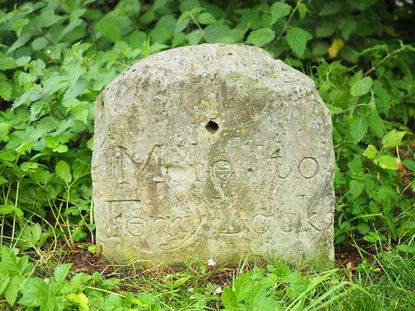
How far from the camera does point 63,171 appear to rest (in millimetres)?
2930

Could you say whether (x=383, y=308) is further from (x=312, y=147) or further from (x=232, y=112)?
(x=232, y=112)

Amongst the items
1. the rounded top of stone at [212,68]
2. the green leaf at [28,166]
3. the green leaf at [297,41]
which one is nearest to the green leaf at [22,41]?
the green leaf at [28,166]

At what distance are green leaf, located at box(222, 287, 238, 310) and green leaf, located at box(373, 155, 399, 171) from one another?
1273mm

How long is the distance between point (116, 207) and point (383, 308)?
4.66 ft

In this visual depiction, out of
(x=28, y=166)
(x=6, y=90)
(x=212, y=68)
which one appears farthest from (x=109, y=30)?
(x=212, y=68)

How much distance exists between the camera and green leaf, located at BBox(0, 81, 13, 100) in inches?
133

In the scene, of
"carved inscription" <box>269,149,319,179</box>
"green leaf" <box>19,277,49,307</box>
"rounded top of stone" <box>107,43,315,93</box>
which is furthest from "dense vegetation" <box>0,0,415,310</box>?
"rounded top of stone" <box>107,43,315,93</box>

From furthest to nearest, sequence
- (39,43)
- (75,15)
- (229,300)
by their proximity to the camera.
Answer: (39,43)
(75,15)
(229,300)

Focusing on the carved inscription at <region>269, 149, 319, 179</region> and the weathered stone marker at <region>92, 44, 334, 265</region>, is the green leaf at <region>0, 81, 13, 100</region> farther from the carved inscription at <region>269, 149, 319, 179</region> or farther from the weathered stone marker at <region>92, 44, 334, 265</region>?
the carved inscription at <region>269, 149, 319, 179</region>

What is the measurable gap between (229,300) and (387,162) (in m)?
1.34

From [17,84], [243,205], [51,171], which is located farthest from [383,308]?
[17,84]

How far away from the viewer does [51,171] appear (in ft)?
10.4

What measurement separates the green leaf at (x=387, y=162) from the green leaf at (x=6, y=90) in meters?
2.54

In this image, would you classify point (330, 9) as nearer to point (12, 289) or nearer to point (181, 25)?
point (181, 25)
